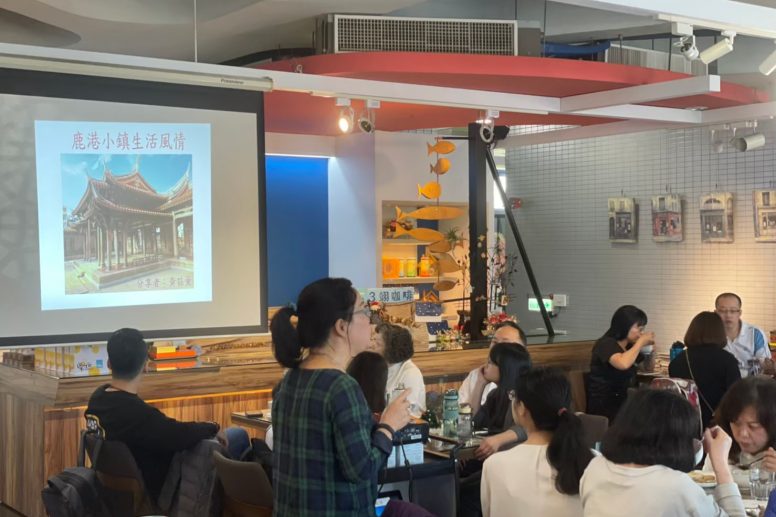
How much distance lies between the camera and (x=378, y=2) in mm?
6398

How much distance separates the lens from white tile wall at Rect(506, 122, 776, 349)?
8219mm

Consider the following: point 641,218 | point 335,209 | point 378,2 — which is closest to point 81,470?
point 378,2

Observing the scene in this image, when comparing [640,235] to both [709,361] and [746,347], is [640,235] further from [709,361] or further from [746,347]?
[709,361]

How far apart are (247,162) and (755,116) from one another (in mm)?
4276

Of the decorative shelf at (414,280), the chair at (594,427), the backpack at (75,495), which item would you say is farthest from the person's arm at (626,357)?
the backpack at (75,495)

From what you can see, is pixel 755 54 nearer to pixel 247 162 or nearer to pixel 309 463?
pixel 247 162

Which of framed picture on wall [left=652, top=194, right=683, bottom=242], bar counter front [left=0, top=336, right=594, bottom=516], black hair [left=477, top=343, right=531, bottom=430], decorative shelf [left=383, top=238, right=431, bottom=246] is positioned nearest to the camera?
black hair [left=477, top=343, right=531, bottom=430]

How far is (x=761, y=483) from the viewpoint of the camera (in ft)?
10.6

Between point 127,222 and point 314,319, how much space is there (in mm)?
2875

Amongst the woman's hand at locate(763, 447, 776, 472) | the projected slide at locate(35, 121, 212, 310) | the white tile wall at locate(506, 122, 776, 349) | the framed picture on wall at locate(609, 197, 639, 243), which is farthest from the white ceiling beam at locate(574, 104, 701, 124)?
the woman's hand at locate(763, 447, 776, 472)

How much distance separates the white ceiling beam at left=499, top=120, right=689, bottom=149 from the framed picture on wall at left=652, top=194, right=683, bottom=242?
80 centimetres

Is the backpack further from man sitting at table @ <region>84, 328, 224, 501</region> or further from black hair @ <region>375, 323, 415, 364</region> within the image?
black hair @ <region>375, 323, 415, 364</region>

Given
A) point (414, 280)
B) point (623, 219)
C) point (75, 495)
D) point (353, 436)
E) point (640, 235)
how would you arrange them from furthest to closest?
point (414, 280) < point (623, 219) < point (640, 235) < point (75, 495) < point (353, 436)

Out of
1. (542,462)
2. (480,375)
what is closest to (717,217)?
(480,375)
